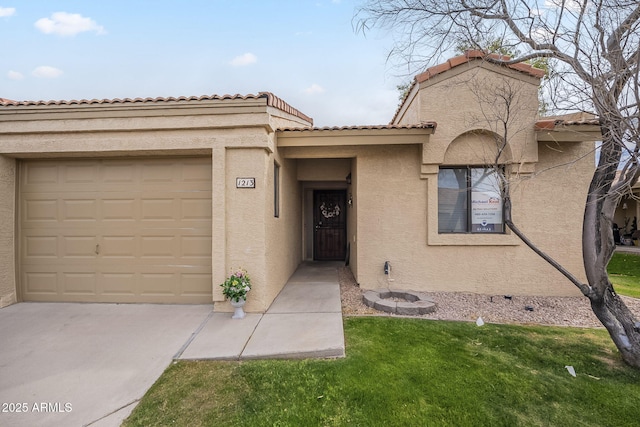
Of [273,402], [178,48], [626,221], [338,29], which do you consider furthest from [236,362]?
[626,221]

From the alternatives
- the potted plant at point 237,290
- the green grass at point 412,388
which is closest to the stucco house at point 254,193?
the potted plant at point 237,290

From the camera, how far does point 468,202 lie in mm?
6078

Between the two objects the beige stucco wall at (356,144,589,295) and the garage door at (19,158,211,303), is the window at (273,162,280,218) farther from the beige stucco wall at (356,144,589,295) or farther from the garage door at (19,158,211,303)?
the beige stucco wall at (356,144,589,295)

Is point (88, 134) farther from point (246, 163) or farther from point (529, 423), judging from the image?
point (529, 423)

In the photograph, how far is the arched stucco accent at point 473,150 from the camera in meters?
5.90

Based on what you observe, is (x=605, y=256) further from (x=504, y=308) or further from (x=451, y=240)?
(x=451, y=240)

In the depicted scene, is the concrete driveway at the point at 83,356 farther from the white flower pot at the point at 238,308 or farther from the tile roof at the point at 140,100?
the tile roof at the point at 140,100

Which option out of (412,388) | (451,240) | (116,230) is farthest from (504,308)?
(116,230)

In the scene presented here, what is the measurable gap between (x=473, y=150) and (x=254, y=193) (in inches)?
180

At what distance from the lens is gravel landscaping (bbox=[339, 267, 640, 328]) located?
470 cm

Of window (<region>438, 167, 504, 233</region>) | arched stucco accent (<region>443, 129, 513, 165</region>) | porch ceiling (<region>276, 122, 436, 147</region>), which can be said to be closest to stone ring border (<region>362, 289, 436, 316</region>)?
window (<region>438, 167, 504, 233</region>)

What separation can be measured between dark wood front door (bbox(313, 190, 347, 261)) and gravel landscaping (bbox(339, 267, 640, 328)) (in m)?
3.62

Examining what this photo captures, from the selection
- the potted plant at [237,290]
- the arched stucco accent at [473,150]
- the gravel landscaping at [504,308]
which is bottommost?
the gravel landscaping at [504,308]

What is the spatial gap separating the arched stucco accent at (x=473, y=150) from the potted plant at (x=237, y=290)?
462 centimetres
